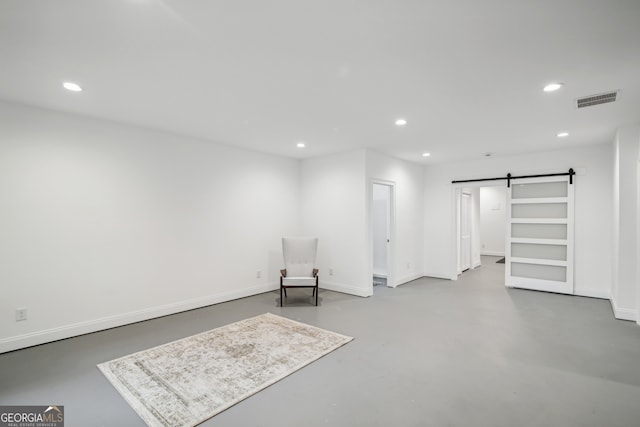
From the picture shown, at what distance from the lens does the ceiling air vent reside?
9.73 feet

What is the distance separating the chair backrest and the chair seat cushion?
0.40 meters

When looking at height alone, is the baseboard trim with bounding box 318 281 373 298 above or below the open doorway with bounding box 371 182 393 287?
below

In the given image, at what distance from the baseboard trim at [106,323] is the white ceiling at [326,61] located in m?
2.50

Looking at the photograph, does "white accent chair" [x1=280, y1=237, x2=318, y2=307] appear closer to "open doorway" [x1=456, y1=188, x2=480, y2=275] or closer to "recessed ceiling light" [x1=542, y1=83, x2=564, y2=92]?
"open doorway" [x1=456, y1=188, x2=480, y2=275]

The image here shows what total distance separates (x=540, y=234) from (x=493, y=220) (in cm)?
529

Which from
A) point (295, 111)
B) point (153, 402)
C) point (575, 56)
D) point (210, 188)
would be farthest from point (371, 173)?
point (153, 402)

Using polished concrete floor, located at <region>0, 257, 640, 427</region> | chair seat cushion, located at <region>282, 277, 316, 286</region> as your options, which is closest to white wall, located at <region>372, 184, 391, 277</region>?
polished concrete floor, located at <region>0, 257, 640, 427</region>

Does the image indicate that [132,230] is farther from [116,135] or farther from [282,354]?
[282,354]

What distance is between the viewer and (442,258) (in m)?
6.75

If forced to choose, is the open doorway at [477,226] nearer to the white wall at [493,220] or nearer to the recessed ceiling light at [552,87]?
the white wall at [493,220]

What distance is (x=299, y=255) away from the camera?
17.5 ft

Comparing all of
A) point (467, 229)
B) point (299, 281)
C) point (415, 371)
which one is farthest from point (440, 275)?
point (415, 371)

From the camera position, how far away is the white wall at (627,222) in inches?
155

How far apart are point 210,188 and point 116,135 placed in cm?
142
